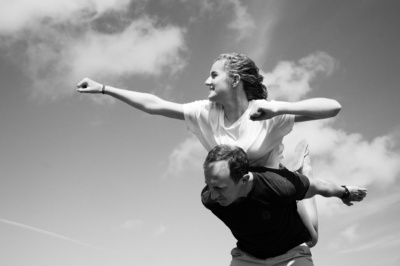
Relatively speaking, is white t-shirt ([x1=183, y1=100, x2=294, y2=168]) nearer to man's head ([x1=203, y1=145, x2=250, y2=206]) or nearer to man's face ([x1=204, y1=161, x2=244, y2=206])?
man's head ([x1=203, y1=145, x2=250, y2=206])

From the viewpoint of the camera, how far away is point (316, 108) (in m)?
4.50

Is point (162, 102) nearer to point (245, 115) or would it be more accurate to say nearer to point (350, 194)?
point (245, 115)

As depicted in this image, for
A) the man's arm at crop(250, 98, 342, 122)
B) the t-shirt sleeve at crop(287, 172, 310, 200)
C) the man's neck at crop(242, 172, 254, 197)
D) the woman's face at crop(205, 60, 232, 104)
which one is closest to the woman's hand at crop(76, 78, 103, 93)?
the woman's face at crop(205, 60, 232, 104)

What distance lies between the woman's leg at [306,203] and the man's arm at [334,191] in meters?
0.38

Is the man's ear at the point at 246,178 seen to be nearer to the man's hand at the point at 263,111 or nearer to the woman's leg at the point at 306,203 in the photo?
the man's hand at the point at 263,111

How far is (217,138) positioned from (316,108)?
122 cm

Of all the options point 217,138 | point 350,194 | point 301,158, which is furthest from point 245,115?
point 350,194

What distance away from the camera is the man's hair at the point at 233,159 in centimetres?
452

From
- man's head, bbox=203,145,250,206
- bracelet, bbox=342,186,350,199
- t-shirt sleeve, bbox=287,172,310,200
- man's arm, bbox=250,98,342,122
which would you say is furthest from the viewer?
bracelet, bbox=342,186,350,199

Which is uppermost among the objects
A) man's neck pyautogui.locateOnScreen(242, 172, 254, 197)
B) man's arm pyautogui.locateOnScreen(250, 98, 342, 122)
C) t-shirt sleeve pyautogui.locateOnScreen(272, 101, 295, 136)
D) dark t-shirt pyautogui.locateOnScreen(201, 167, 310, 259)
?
t-shirt sleeve pyautogui.locateOnScreen(272, 101, 295, 136)

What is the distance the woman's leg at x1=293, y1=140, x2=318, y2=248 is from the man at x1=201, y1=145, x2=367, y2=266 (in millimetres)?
84

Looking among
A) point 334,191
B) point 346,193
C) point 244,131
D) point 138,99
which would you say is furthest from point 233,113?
point 346,193

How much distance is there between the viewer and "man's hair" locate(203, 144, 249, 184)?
4520mm

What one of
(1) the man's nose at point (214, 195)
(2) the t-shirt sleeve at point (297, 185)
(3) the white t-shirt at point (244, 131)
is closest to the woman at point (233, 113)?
(3) the white t-shirt at point (244, 131)
